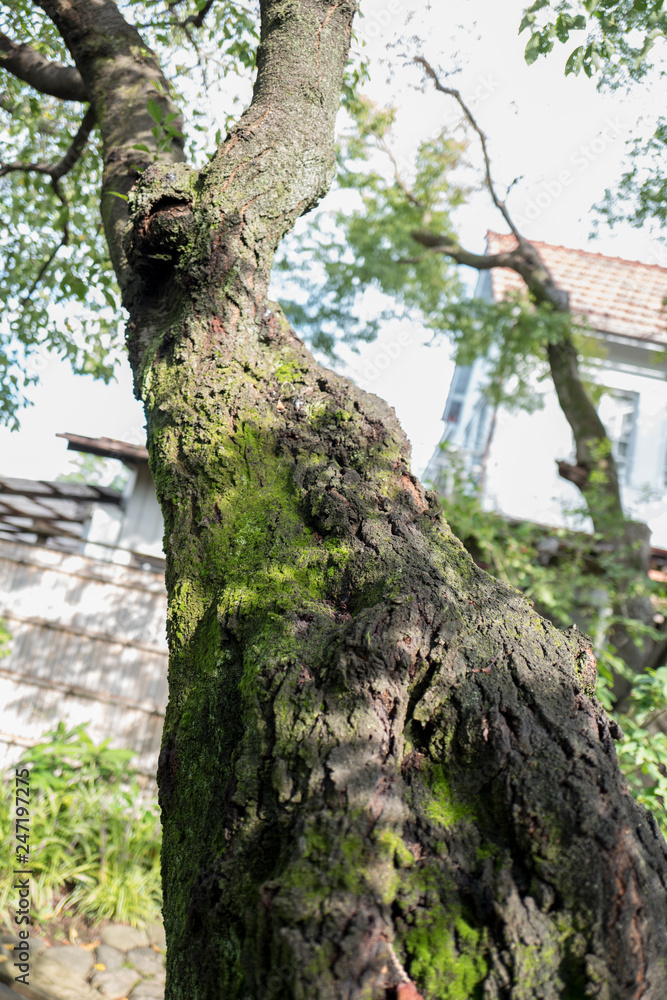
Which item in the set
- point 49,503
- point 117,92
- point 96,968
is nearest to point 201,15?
point 117,92

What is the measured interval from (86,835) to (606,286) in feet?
39.0

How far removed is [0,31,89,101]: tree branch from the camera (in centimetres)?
339

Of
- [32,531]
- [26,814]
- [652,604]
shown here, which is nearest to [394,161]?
[652,604]

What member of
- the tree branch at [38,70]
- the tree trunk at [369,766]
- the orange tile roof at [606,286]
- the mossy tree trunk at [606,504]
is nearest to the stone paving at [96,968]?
the tree trunk at [369,766]

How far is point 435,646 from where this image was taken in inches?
47.4

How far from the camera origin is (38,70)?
3.52 metres

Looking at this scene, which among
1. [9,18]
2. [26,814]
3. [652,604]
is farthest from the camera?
[652,604]

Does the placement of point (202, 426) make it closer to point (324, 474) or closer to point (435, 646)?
point (324, 474)

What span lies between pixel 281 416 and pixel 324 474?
0.25m

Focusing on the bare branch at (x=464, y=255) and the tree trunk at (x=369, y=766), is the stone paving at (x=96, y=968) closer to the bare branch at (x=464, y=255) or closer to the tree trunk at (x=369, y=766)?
the tree trunk at (x=369, y=766)

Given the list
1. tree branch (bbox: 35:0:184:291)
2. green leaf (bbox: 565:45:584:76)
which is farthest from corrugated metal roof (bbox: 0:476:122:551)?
green leaf (bbox: 565:45:584:76)

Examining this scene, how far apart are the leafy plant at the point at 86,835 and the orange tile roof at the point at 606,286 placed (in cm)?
903

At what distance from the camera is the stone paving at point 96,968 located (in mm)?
3477

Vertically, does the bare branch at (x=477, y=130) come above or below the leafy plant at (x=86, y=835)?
above
